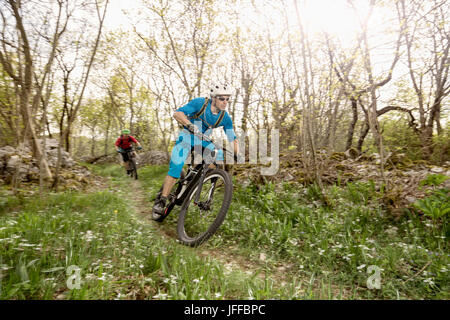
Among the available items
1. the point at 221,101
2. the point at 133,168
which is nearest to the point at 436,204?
the point at 221,101

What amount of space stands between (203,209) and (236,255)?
33.4 inches

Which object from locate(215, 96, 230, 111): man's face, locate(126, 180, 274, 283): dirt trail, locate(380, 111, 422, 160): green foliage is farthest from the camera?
locate(380, 111, 422, 160): green foliage

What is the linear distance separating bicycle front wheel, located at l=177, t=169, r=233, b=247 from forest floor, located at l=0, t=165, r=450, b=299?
20 cm

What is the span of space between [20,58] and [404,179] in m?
8.17

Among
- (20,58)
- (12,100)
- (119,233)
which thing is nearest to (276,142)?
(119,233)

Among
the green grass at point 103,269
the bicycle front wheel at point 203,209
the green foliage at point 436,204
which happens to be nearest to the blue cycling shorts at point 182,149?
the bicycle front wheel at point 203,209

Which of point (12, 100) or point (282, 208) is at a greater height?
point (12, 100)

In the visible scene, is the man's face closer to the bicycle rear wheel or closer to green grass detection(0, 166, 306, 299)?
green grass detection(0, 166, 306, 299)

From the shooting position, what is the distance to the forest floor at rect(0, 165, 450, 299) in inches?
75.2

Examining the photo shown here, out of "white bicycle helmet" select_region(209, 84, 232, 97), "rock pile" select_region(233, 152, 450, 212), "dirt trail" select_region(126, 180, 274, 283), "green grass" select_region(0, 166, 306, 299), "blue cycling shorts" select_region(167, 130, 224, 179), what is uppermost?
"white bicycle helmet" select_region(209, 84, 232, 97)

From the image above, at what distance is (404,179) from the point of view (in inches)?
168

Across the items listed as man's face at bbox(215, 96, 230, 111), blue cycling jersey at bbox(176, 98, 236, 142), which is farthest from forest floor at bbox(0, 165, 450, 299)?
man's face at bbox(215, 96, 230, 111)
